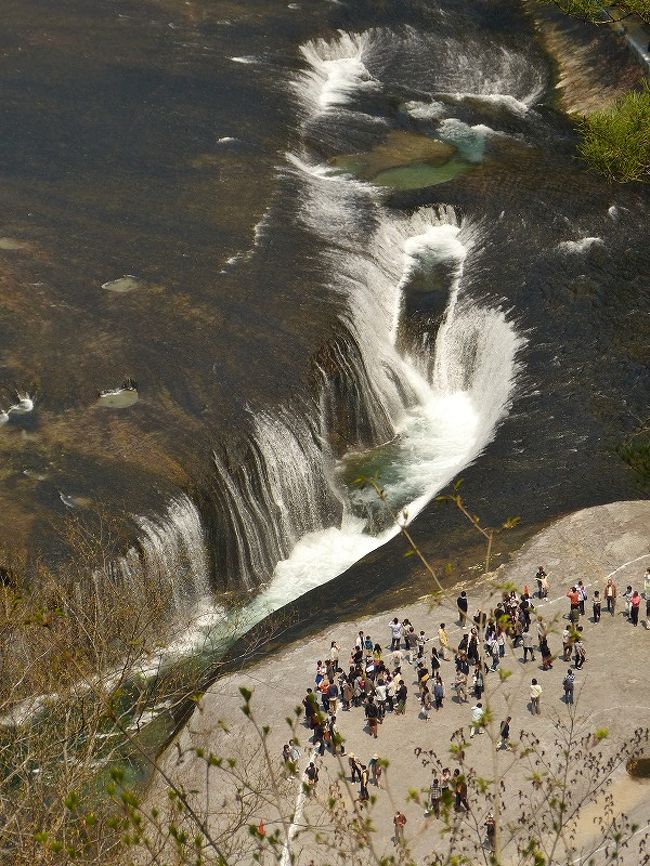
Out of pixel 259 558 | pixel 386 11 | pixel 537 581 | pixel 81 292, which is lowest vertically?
pixel 537 581

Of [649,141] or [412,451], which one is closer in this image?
[412,451]

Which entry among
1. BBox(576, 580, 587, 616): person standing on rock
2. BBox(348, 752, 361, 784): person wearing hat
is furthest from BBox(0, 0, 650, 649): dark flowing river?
BBox(348, 752, 361, 784): person wearing hat

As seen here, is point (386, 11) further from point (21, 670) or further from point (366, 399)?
point (21, 670)

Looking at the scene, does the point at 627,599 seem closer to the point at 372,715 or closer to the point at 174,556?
the point at 372,715

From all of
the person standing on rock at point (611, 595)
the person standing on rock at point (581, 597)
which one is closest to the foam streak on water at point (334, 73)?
the person standing on rock at point (581, 597)

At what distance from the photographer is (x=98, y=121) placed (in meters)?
59.7

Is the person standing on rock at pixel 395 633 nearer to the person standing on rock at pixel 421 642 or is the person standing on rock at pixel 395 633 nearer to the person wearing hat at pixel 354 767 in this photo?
the person standing on rock at pixel 421 642

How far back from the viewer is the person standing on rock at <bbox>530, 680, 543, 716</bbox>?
3052 centimetres

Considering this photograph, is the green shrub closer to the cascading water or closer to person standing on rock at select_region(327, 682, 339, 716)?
the cascading water

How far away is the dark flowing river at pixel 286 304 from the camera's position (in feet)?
126

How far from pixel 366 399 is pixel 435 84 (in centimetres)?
3082

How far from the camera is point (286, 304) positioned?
46219mm

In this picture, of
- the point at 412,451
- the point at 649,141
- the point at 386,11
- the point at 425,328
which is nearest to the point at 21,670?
→ the point at 412,451

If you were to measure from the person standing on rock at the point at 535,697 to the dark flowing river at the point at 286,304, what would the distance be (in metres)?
6.87
